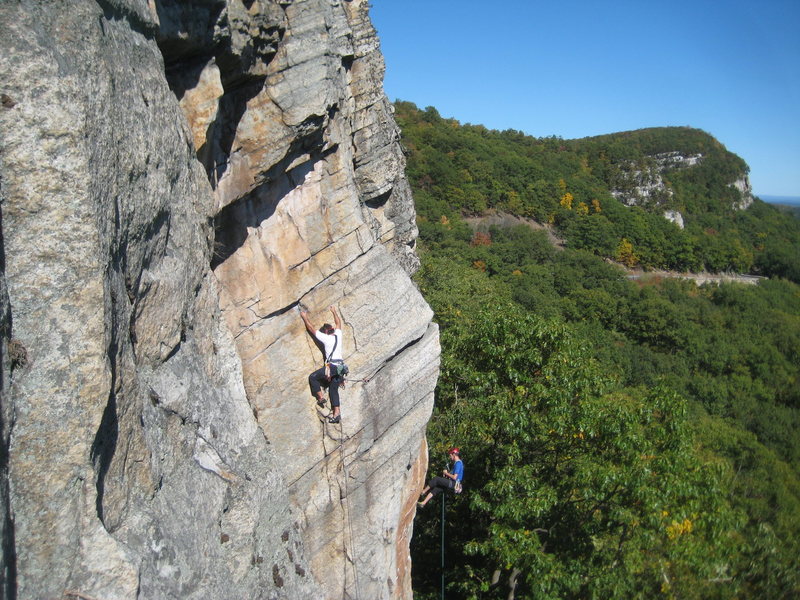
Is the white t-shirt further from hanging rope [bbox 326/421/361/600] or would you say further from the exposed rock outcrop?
the exposed rock outcrop

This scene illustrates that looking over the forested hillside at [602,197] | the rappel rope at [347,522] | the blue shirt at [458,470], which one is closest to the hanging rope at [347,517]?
the rappel rope at [347,522]

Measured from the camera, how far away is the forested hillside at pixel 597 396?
9.95m

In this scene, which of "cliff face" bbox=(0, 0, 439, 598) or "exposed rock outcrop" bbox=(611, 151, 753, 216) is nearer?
"cliff face" bbox=(0, 0, 439, 598)

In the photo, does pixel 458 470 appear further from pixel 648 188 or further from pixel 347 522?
pixel 648 188

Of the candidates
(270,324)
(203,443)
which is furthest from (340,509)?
(203,443)

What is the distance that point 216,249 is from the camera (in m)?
7.33

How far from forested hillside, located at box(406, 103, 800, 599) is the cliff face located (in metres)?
2.64

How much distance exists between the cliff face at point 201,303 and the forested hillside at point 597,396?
2.64 meters

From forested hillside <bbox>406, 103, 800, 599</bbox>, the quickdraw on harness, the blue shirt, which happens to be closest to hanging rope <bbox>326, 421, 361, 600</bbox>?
the quickdraw on harness

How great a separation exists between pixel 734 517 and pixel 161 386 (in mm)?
9598

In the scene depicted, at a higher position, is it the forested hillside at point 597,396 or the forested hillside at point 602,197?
the forested hillside at point 602,197

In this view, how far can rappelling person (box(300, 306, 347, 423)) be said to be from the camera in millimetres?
7824

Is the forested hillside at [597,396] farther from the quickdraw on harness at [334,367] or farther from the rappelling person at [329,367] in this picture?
the quickdraw on harness at [334,367]

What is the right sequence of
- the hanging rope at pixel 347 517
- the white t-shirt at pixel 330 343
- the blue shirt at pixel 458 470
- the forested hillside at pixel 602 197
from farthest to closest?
the forested hillside at pixel 602 197, the blue shirt at pixel 458 470, the hanging rope at pixel 347 517, the white t-shirt at pixel 330 343
